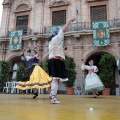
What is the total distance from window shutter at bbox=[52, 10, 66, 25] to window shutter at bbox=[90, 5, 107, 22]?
258cm

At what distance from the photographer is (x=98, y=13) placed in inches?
650

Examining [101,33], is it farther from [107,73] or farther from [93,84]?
[93,84]

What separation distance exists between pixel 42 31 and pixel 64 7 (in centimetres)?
301

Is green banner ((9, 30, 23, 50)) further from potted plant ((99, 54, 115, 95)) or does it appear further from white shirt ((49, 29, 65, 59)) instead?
white shirt ((49, 29, 65, 59))

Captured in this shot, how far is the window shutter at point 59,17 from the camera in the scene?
686 inches

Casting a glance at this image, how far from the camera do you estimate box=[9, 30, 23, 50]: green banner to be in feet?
57.4

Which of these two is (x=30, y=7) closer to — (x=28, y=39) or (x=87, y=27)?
(x=28, y=39)

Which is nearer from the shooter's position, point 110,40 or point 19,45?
point 110,40

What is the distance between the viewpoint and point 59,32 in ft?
15.0

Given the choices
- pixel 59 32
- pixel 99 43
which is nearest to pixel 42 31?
pixel 99 43

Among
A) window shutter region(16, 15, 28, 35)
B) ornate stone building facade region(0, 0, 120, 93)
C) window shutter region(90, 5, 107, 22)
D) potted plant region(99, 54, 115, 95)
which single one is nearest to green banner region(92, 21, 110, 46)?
ornate stone building facade region(0, 0, 120, 93)

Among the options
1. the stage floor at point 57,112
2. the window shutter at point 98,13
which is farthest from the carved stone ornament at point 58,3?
the stage floor at point 57,112

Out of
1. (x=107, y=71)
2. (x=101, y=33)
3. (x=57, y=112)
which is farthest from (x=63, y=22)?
(x=57, y=112)

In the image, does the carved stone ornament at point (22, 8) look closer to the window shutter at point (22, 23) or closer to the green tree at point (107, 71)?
the window shutter at point (22, 23)
